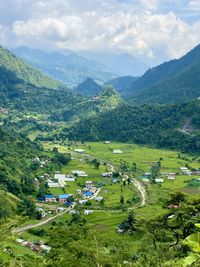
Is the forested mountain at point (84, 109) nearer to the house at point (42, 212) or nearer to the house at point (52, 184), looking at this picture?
the house at point (52, 184)

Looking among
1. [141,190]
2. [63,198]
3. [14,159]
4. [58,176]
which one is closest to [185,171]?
[141,190]

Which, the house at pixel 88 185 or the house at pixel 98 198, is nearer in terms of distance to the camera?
the house at pixel 98 198

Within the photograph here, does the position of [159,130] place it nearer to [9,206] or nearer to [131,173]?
[131,173]

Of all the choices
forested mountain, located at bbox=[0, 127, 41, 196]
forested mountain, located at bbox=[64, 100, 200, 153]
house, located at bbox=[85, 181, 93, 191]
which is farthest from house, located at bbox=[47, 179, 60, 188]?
forested mountain, located at bbox=[64, 100, 200, 153]

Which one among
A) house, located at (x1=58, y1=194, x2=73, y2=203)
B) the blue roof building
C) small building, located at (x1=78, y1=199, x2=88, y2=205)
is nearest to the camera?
small building, located at (x1=78, y1=199, x2=88, y2=205)

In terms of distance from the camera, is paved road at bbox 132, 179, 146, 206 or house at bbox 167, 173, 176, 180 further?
house at bbox 167, 173, 176, 180

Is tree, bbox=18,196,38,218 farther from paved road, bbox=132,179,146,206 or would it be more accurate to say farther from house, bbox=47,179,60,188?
paved road, bbox=132,179,146,206

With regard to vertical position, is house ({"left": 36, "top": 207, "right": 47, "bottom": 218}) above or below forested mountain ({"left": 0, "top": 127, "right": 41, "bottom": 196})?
below

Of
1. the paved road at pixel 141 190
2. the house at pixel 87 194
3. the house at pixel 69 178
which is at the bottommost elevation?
the house at pixel 87 194

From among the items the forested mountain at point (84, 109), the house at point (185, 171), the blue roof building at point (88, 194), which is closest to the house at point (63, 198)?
the blue roof building at point (88, 194)
